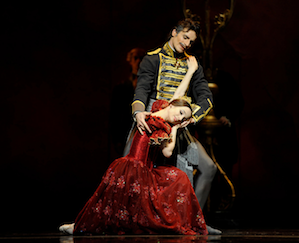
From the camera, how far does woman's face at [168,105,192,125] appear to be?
8.80 feet

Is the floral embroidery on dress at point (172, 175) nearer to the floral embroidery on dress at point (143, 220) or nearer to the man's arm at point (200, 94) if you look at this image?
the floral embroidery on dress at point (143, 220)

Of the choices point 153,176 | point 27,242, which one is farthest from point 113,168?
point 27,242

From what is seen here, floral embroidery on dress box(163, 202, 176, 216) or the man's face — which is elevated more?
the man's face

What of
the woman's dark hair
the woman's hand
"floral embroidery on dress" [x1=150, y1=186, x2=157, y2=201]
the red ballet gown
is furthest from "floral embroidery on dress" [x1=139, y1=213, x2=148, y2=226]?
the woman's hand

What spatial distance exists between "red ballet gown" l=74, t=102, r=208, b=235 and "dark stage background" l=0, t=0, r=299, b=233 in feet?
5.44

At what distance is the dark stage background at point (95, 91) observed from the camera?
430cm

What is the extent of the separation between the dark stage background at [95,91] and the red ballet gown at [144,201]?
1657 millimetres

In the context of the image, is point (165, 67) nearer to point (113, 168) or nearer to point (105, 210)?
point (113, 168)

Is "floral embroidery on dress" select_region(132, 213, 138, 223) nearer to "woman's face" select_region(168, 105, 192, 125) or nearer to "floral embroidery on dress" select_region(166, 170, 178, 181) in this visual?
"floral embroidery on dress" select_region(166, 170, 178, 181)

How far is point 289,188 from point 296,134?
2.05ft

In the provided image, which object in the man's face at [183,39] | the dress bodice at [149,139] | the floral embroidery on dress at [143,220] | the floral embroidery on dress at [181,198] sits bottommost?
the floral embroidery on dress at [143,220]

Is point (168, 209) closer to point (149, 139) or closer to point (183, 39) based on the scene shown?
point (149, 139)

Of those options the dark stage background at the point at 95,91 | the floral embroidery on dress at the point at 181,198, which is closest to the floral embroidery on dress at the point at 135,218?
the floral embroidery on dress at the point at 181,198

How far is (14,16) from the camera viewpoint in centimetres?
430
